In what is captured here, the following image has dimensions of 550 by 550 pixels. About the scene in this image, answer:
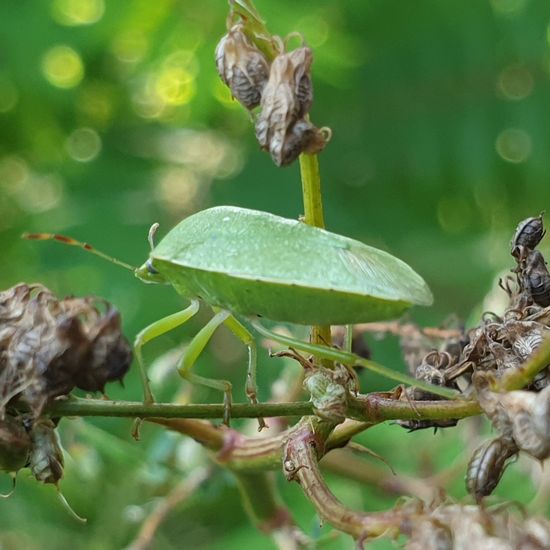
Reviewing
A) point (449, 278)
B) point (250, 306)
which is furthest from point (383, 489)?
point (449, 278)

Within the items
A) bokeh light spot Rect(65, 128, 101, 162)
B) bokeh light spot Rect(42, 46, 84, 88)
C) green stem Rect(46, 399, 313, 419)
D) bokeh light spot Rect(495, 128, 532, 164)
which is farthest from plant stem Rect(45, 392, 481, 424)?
bokeh light spot Rect(65, 128, 101, 162)

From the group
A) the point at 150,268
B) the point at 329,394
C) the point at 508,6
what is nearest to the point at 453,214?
the point at 508,6

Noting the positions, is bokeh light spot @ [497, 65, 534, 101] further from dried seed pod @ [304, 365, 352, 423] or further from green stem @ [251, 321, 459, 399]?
dried seed pod @ [304, 365, 352, 423]

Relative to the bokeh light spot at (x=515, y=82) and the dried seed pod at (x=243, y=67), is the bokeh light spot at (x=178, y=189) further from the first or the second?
the dried seed pod at (x=243, y=67)

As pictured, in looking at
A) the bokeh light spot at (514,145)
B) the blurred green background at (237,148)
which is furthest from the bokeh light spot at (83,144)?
the bokeh light spot at (514,145)

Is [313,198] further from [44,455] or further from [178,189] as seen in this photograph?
[178,189]

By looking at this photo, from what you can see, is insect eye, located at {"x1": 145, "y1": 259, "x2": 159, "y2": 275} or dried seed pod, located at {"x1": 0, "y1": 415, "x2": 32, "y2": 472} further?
insect eye, located at {"x1": 145, "y1": 259, "x2": 159, "y2": 275}

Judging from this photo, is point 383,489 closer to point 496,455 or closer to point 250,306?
point 250,306
